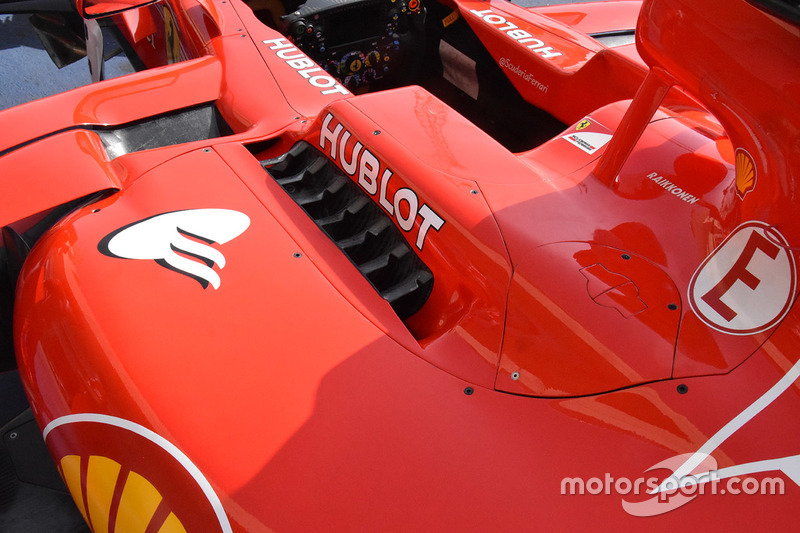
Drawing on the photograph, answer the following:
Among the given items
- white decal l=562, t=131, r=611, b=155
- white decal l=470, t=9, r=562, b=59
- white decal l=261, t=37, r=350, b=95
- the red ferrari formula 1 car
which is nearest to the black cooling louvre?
the red ferrari formula 1 car

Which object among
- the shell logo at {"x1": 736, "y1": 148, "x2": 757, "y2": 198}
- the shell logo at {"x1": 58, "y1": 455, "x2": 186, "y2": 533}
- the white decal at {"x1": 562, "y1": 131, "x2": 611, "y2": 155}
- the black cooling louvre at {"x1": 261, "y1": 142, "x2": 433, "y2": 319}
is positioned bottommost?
the shell logo at {"x1": 58, "y1": 455, "x2": 186, "y2": 533}

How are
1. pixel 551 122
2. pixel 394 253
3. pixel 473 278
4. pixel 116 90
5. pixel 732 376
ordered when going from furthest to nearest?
pixel 551 122, pixel 116 90, pixel 394 253, pixel 473 278, pixel 732 376

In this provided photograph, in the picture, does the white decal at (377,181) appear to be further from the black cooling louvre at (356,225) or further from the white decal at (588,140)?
the white decal at (588,140)

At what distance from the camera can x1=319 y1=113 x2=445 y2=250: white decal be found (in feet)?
4.76

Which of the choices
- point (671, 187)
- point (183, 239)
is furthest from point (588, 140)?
point (183, 239)

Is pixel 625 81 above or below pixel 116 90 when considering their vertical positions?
below

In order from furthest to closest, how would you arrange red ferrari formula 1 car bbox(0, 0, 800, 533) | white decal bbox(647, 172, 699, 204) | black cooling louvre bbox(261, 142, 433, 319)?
1. black cooling louvre bbox(261, 142, 433, 319)
2. white decal bbox(647, 172, 699, 204)
3. red ferrari formula 1 car bbox(0, 0, 800, 533)

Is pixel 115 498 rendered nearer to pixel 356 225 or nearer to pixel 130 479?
pixel 130 479

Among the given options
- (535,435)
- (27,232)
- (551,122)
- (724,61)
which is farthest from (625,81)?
(27,232)

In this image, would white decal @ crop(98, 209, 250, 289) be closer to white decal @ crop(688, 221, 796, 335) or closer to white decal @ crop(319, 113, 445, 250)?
white decal @ crop(319, 113, 445, 250)

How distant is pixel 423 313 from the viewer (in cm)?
145

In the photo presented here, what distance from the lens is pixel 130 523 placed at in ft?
3.60

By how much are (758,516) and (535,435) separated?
36cm

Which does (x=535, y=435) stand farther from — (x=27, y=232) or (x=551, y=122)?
(x=551, y=122)
